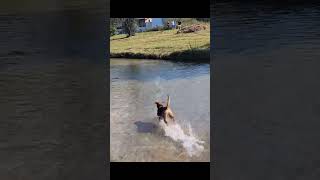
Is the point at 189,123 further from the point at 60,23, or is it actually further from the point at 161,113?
the point at 60,23

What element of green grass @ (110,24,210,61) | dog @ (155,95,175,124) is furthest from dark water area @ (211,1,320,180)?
dog @ (155,95,175,124)

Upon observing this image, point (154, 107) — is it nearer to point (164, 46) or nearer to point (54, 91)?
point (164, 46)

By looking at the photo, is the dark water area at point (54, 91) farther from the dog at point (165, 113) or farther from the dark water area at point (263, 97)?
the dog at point (165, 113)

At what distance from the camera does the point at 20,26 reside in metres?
1.68

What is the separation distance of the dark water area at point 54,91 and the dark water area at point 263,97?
417mm

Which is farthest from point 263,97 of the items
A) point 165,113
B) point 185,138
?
point 165,113

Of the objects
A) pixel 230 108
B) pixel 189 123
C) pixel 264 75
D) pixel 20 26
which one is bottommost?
pixel 189 123

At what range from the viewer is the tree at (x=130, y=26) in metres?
5.85

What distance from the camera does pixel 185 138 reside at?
5941 millimetres

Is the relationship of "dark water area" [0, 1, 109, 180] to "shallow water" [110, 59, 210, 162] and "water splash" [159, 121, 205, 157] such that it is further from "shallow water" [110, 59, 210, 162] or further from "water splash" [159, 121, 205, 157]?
"shallow water" [110, 59, 210, 162]

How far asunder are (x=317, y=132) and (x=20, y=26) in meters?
1.10

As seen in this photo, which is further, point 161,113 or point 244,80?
point 161,113

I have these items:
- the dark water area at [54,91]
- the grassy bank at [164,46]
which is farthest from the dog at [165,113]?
the dark water area at [54,91]

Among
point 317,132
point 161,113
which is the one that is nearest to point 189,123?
point 161,113
